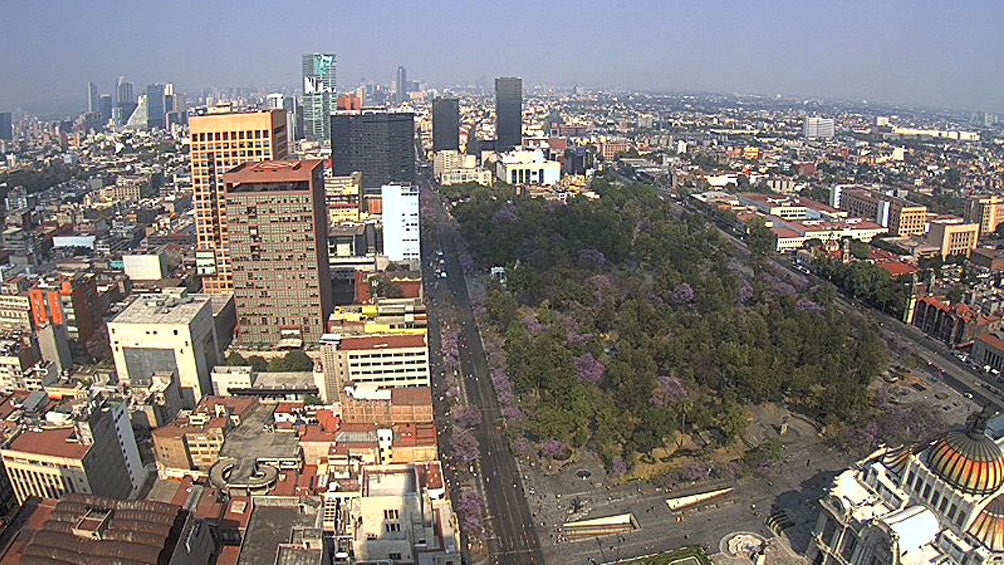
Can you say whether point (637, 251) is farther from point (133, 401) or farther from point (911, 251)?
point (133, 401)

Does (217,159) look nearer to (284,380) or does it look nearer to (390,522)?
(284,380)

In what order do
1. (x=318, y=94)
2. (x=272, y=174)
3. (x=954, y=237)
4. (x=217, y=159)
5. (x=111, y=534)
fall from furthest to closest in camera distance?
(x=318, y=94) < (x=954, y=237) < (x=217, y=159) < (x=272, y=174) < (x=111, y=534)

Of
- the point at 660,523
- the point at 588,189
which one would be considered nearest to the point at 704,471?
the point at 660,523

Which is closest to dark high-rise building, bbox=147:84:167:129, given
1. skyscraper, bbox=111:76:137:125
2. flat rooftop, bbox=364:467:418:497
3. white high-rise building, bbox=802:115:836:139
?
skyscraper, bbox=111:76:137:125

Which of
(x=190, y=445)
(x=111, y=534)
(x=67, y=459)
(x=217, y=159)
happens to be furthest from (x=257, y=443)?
(x=217, y=159)

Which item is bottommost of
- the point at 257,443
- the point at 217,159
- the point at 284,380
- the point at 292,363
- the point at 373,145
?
the point at 284,380

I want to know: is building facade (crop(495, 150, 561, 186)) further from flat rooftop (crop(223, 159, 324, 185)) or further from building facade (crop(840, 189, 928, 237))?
flat rooftop (crop(223, 159, 324, 185))

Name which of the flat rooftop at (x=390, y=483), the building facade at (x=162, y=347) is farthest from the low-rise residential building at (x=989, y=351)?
the building facade at (x=162, y=347)
